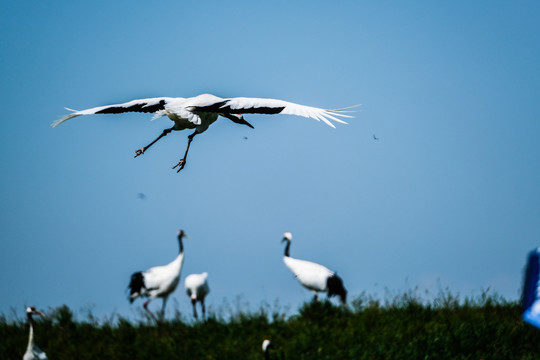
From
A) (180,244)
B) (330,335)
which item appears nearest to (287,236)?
(180,244)

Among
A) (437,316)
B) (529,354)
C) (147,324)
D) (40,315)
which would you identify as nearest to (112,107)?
(147,324)

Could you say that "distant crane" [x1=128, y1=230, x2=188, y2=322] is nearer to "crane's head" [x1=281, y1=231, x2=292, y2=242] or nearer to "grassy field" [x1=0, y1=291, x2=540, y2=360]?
"grassy field" [x1=0, y1=291, x2=540, y2=360]

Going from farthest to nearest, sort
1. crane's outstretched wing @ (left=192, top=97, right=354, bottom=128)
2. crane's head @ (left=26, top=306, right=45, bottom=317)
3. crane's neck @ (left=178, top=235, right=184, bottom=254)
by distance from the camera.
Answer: crane's neck @ (left=178, top=235, right=184, bottom=254), crane's head @ (left=26, top=306, right=45, bottom=317), crane's outstretched wing @ (left=192, top=97, right=354, bottom=128)

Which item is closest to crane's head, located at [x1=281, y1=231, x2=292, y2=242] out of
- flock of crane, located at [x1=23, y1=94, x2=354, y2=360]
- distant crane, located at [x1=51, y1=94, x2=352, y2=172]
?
flock of crane, located at [x1=23, y1=94, x2=354, y2=360]

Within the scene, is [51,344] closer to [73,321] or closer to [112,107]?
[73,321]

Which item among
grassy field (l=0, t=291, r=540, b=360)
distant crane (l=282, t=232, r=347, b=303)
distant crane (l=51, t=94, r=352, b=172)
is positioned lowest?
grassy field (l=0, t=291, r=540, b=360)

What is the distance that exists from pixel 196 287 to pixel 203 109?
3835 millimetres

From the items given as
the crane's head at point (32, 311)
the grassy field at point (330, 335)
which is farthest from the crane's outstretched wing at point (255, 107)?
the crane's head at point (32, 311)

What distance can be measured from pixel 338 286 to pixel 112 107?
4959 mm

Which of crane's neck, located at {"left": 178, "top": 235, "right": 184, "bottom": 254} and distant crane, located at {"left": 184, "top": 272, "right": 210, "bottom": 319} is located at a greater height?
crane's neck, located at {"left": 178, "top": 235, "right": 184, "bottom": 254}

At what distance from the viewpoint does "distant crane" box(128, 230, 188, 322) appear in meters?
13.3

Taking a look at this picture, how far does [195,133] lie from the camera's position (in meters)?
10.9

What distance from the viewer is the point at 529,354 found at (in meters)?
11.2

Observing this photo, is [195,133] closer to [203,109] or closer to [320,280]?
[203,109]
